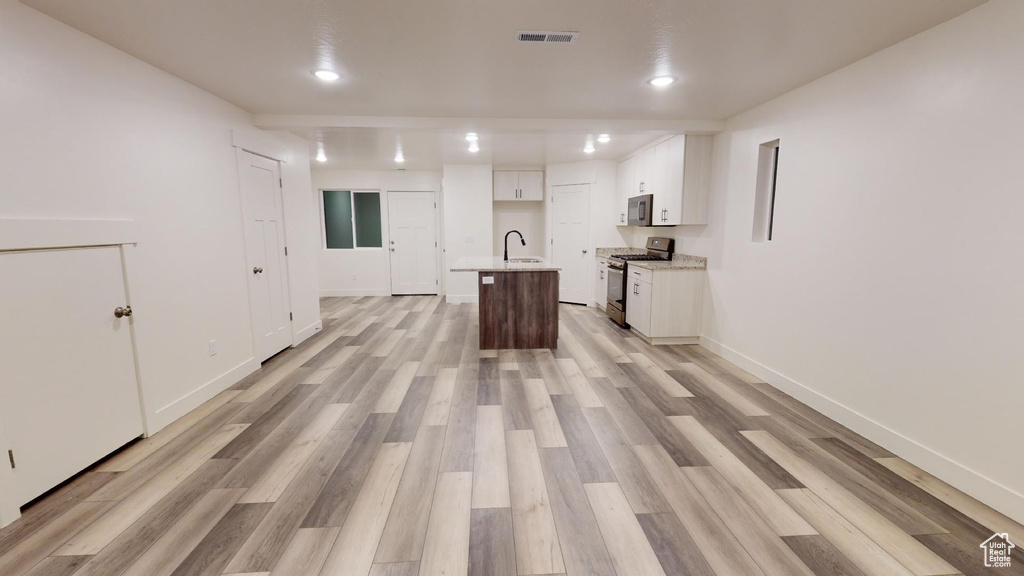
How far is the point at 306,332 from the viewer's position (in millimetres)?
4820

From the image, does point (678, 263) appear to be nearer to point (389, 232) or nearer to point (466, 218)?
point (466, 218)

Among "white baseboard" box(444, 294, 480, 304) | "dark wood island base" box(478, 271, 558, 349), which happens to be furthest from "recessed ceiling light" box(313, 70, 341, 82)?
"white baseboard" box(444, 294, 480, 304)

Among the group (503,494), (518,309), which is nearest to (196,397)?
(503,494)

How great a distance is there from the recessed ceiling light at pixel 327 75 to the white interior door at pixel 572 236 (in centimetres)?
455

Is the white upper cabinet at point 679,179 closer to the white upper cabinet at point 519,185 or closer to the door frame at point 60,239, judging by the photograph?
the white upper cabinet at point 519,185

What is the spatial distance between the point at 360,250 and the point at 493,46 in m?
6.08

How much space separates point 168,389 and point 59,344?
2.68ft

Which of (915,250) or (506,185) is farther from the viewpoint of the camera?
(506,185)

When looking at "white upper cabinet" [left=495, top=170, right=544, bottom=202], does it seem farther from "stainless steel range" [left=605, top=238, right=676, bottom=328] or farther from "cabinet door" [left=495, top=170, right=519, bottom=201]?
"stainless steel range" [left=605, top=238, right=676, bottom=328]

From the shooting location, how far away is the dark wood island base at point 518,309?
4348 mm

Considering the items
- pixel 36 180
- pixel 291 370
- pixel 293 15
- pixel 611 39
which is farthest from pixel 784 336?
pixel 36 180

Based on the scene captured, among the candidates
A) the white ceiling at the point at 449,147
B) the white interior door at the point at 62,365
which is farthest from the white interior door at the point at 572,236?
the white interior door at the point at 62,365

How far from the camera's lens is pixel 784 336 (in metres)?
3.31

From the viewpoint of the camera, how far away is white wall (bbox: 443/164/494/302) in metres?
6.94
